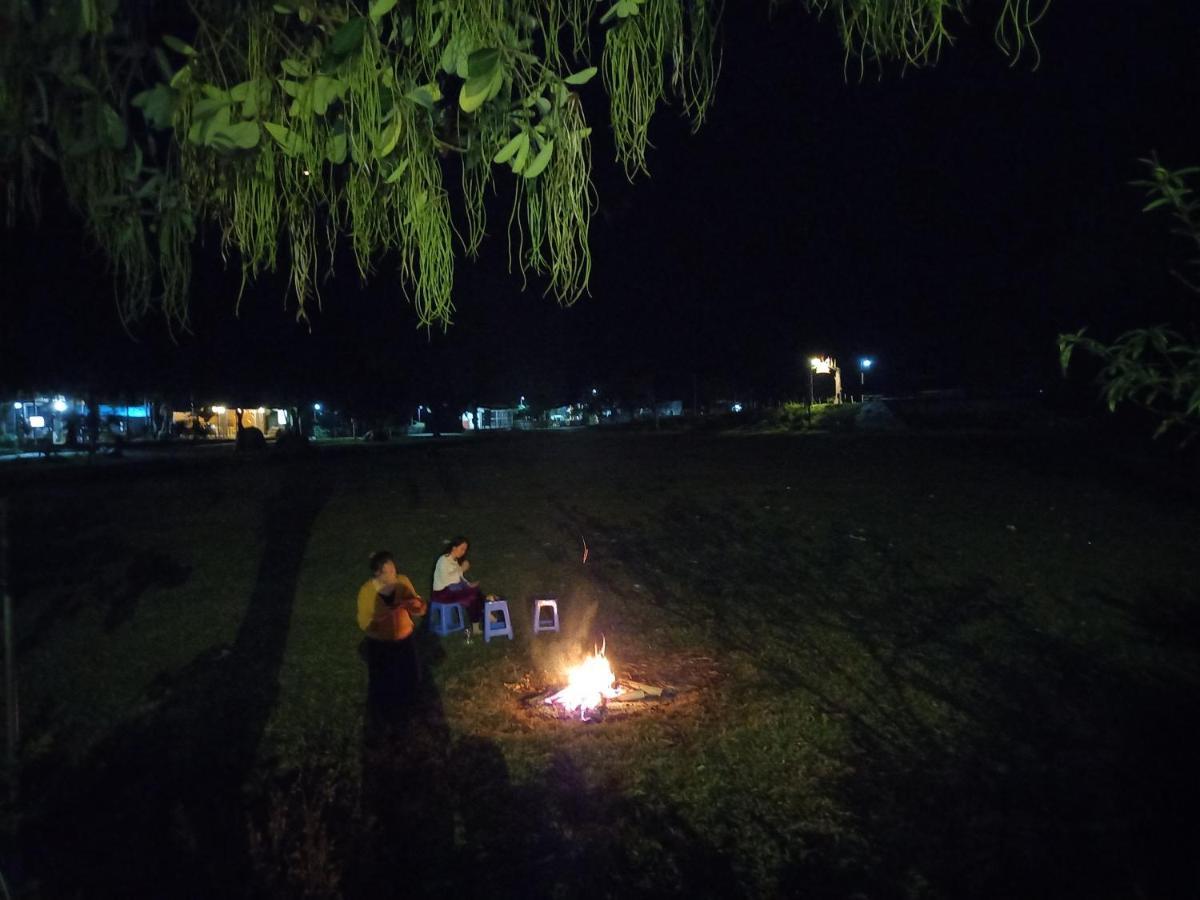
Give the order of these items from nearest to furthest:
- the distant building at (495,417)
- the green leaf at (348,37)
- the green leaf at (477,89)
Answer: the green leaf at (348,37)
the green leaf at (477,89)
the distant building at (495,417)

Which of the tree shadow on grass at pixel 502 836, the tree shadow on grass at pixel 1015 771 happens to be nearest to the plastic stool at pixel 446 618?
the tree shadow on grass at pixel 502 836

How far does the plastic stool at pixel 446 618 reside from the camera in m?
9.26

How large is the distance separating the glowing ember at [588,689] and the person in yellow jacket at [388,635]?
45.0 inches

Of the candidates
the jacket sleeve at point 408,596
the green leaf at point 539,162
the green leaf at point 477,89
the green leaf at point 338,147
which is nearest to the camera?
the green leaf at point 477,89

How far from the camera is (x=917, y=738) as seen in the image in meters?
6.98

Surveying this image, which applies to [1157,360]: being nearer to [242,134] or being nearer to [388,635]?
[242,134]

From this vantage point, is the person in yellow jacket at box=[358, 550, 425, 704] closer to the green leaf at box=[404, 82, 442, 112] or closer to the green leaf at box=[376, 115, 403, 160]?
the green leaf at box=[376, 115, 403, 160]

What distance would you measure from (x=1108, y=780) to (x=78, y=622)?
30.7 ft

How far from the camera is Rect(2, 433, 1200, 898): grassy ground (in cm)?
495

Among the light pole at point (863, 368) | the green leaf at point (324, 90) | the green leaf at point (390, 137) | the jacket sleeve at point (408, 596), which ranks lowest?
the jacket sleeve at point (408, 596)

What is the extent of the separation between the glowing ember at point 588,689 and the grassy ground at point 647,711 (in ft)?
0.76

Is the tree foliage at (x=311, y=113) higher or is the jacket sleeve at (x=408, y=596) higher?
the tree foliage at (x=311, y=113)

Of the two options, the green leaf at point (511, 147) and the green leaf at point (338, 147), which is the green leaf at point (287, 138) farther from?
the green leaf at point (511, 147)

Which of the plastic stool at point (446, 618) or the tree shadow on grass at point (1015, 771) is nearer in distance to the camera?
the tree shadow on grass at point (1015, 771)
